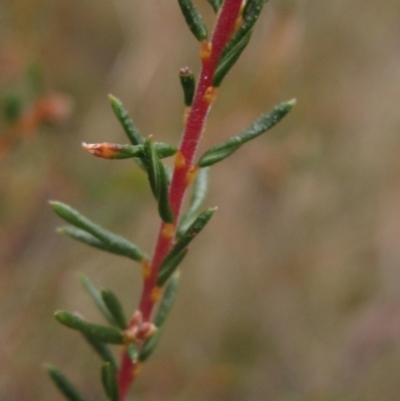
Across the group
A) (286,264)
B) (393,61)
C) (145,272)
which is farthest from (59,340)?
(393,61)

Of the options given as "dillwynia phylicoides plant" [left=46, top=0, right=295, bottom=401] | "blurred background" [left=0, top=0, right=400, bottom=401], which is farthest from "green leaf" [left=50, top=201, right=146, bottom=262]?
"blurred background" [left=0, top=0, right=400, bottom=401]

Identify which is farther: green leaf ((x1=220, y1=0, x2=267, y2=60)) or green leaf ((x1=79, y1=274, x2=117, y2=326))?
green leaf ((x1=79, y1=274, x2=117, y2=326))

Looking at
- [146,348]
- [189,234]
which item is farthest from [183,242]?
[146,348]

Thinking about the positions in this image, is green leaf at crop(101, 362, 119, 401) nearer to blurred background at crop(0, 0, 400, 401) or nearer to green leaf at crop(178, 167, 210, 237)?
green leaf at crop(178, 167, 210, 237)


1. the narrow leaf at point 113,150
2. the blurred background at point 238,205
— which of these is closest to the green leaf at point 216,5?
the narrow leaf at point 113,150

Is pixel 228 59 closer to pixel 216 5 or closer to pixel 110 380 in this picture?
pixel 216 5

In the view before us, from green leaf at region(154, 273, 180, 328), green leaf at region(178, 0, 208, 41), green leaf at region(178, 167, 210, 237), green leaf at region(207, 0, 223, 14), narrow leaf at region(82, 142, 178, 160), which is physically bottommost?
green leaf at region(154, 273, 180, 328)

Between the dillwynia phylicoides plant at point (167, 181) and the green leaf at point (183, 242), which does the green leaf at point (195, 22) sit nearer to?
the dillwynia phylicoides plant at point (167, 181)

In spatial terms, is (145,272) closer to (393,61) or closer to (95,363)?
(95,363)
